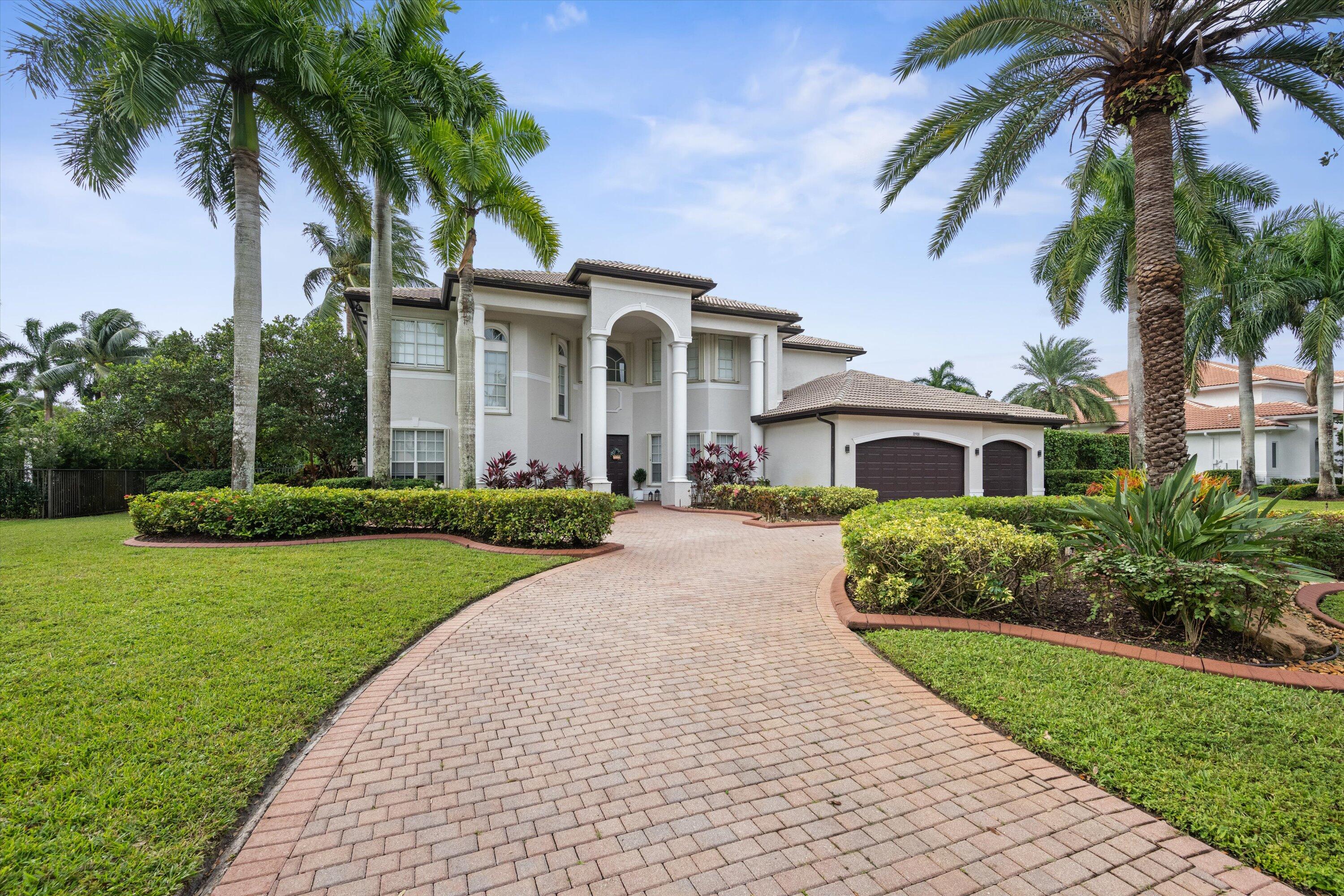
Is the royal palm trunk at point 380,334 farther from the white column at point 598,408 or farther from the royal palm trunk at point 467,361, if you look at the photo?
the white column at point 598,408

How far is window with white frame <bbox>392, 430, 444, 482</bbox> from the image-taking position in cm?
1892

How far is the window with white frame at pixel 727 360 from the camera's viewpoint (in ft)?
71.3

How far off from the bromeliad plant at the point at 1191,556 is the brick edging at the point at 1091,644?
0.40m

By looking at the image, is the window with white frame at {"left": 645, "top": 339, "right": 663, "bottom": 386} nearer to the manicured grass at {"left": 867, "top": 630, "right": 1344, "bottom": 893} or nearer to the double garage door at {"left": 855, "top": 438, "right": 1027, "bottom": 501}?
the double garage door at {"left": 855, "top": 438, "right": 1027, "bottom": 501}

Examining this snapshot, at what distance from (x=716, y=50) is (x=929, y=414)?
493 inches

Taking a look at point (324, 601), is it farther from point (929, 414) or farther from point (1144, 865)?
point (929, 414)

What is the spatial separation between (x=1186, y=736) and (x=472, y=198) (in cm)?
1438

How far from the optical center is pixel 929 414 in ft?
62.0

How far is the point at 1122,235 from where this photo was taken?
2050 centimetres

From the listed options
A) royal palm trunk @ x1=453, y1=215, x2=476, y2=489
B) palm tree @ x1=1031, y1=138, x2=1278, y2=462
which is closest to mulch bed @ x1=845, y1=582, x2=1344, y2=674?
royal palm trunk @ x1=453, y1=215, x2=476, y2=489

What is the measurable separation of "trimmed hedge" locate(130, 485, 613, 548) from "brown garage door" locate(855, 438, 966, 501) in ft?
35.2

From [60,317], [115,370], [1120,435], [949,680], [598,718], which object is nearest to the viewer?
[598,718]

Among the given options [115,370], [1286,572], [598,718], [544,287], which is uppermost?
[544,287]

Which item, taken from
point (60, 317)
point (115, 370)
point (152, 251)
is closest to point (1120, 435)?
point (152, 251)
